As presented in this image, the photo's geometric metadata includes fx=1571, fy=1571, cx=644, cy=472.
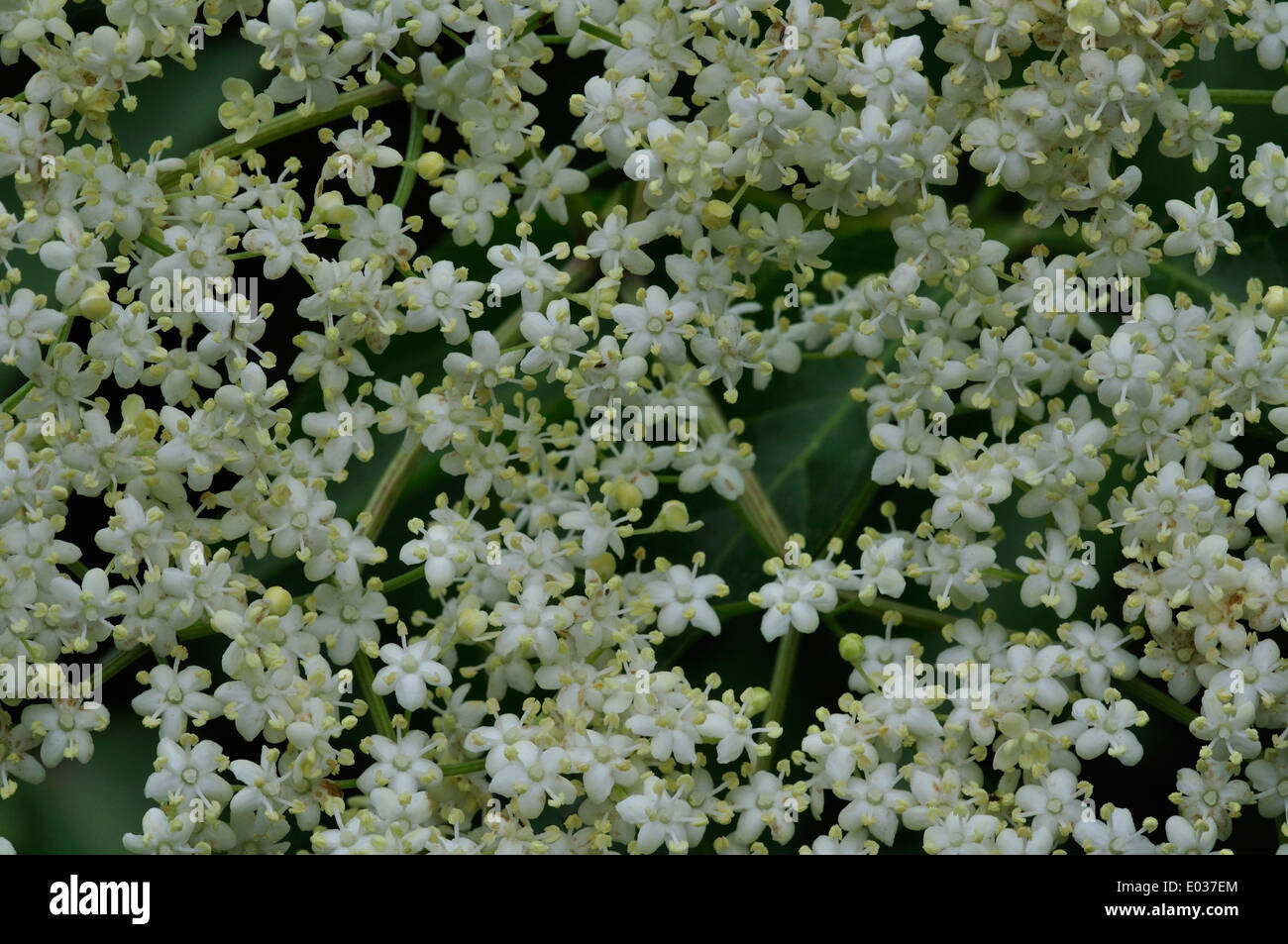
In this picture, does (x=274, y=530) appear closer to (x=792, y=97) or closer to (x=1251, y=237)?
(x=792, y=97)

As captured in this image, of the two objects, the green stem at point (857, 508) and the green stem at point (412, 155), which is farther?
the green stem at point (857, 508)

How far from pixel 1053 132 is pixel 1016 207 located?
1.12ft

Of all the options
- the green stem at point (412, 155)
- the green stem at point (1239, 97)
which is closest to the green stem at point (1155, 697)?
the green stem at point (1239, 97)

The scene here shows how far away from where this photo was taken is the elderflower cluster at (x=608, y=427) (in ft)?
4.19

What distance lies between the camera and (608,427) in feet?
4.43

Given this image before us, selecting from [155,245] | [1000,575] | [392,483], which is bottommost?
[1000,575]

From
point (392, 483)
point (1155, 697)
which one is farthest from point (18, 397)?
point (1155, 697)

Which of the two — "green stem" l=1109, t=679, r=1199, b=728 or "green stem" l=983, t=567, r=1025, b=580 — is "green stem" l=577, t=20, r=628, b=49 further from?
"green stem" l=1109, t=679, r=1199, b=728

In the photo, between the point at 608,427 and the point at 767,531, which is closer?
the point at 608,427

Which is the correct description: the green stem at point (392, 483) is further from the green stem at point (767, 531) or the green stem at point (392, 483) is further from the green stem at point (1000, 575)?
the green stem at point (1000, 575)

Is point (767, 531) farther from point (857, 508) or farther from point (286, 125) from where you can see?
point (286, 125)

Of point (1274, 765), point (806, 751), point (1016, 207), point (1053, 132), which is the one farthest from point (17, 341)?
point (1274, 765)

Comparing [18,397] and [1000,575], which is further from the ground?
[18,397]
